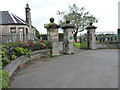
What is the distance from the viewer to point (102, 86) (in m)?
2.69

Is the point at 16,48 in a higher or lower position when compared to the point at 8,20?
lower

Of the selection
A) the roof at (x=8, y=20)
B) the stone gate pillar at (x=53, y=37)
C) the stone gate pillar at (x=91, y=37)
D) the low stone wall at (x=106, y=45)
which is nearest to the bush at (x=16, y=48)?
the stone gate pillar at (x=53, y=37)

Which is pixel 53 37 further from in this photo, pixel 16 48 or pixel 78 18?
pixel 78 18

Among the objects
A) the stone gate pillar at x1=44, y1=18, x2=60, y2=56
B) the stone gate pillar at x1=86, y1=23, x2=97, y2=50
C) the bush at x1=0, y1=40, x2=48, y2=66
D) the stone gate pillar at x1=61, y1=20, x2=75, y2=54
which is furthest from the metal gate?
the bush at x1=0, y1=40, x2=48, y2=66

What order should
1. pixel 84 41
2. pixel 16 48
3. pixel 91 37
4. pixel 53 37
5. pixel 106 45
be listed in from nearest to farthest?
pixel 16 48, pixel 53 37, pixel 91 37, pixel 106 45, pixel 84 41

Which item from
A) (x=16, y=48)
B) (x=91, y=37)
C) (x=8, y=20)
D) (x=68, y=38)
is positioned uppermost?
(x=8, y=20)

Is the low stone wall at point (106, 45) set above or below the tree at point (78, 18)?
below

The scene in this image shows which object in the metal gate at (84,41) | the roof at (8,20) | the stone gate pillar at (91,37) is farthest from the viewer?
the roof at (8,20)

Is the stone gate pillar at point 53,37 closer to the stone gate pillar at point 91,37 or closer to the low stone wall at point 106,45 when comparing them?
the stone gate pillar at point 91,37

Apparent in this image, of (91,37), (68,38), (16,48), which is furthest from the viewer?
(91,37)

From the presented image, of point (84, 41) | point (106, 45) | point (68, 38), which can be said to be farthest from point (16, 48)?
point (106, 45)

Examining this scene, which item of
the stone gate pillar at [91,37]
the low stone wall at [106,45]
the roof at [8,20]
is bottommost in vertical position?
the low stone wall at [106,45]

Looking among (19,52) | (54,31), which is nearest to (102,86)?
(19,52)

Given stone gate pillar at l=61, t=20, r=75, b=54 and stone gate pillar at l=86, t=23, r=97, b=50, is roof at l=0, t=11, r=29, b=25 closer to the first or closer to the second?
stone gate pillar at l=61, t=20, r=75, b=54
